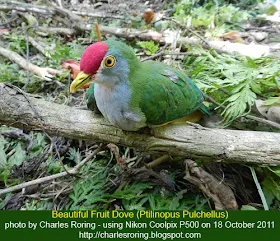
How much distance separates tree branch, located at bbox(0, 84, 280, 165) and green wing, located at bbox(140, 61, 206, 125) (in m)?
0.12

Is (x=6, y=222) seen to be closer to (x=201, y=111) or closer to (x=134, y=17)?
(x=201, y=111)

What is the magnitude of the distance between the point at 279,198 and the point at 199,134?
624 mm

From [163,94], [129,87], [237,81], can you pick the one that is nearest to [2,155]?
[129,87]

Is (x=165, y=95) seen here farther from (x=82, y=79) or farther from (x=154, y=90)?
(x=82, y=79)

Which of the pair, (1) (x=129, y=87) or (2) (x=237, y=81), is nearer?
(1) (x=129, y=87)

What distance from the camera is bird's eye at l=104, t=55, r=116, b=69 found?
5.00 ft

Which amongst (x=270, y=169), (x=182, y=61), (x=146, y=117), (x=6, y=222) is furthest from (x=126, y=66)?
(x=182, y=61)

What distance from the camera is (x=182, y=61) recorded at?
303 centimetres

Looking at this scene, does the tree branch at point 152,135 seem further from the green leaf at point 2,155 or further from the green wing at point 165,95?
the green leaf at point 2,155

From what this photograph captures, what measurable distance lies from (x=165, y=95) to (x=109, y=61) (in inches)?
16.2

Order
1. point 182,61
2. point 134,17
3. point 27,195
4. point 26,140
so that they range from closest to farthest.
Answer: point 27,195, point 26,140, point 182,61, point 134,17

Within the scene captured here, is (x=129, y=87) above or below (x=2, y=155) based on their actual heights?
above

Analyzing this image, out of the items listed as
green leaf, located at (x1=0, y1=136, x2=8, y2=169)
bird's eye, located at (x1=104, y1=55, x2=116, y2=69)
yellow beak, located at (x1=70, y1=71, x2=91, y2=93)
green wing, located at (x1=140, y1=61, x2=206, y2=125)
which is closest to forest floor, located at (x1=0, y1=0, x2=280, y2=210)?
green leaf, located at (x1=0, y1=136, x2=8, y2=169)

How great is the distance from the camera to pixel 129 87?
65.7 inches
